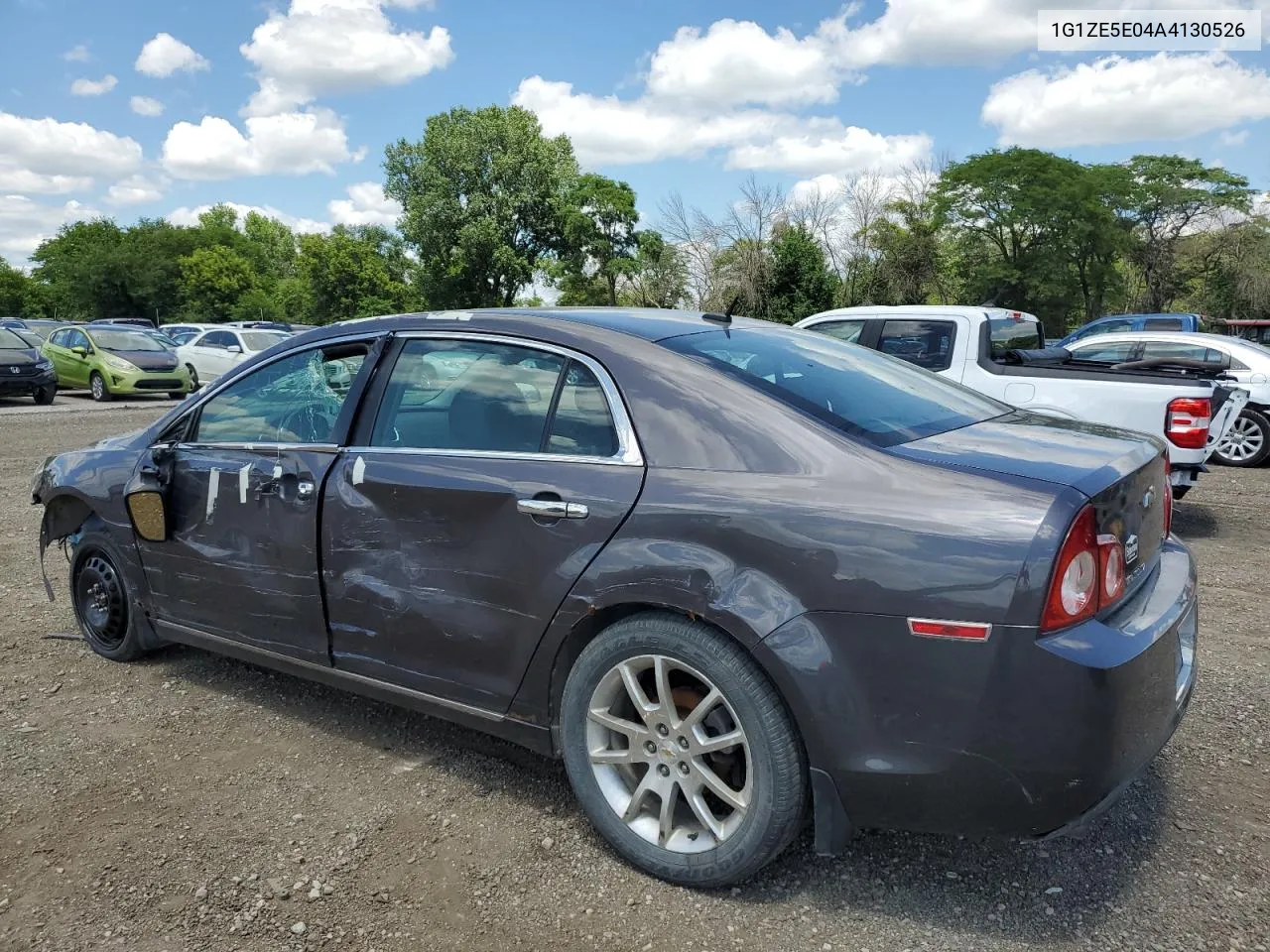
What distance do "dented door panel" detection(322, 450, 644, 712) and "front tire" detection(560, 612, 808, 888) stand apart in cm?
26

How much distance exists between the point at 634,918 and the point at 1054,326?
48999 millimetres

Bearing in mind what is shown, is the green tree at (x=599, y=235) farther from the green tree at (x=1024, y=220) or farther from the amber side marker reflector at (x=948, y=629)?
the amber side marker reflector at (x=948, y=629)

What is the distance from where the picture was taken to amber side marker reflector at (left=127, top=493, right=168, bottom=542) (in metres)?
3.84

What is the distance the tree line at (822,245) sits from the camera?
121 feet

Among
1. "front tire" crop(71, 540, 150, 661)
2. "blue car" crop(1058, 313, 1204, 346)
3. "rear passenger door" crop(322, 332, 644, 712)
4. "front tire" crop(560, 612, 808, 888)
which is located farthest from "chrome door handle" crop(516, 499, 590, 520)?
"blue car" crop(1058, 313, 1204, 346)

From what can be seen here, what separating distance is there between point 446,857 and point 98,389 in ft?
64.4

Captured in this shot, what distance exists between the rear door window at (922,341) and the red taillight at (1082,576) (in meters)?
5.63

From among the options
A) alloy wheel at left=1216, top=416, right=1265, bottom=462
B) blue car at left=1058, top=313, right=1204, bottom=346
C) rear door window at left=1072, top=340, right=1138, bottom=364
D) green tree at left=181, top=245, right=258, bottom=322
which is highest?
green tree at left=181, top=245, right=258, bottom=322

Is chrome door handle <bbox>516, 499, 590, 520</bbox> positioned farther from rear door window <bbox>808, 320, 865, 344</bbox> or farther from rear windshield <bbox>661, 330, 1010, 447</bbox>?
rear door window <bbox>808, 320, 865, 344</bbox>

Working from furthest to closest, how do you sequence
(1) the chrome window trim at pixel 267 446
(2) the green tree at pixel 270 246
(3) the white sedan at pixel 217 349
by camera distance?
(2) the green tree at pixel 270 246
(3) the white sedan at pixel 217 349
(1) the chrome window trim at pixel 267 446

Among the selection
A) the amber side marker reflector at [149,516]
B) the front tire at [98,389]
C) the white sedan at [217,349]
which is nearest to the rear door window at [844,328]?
the amber side marker reflector at [149,516]

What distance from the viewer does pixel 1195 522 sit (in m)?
7.46

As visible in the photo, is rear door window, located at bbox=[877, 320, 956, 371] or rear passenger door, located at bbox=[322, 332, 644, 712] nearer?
rear passenger door, located at bbox=[322, 332, 644, 712]

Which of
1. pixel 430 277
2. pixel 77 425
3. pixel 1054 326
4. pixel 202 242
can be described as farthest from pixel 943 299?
pixel 202 242
